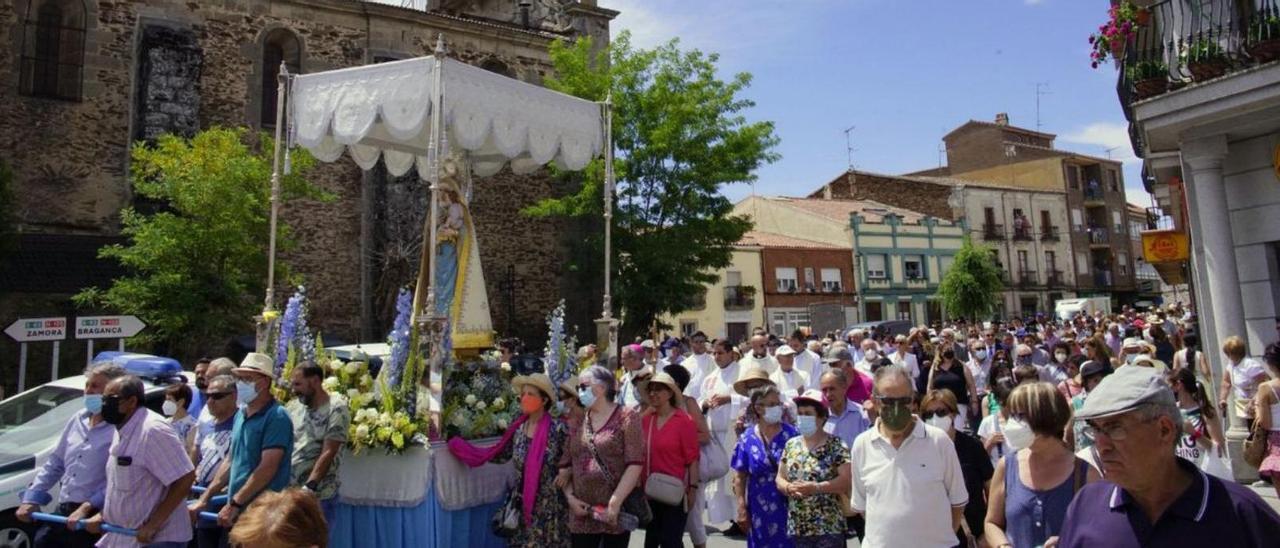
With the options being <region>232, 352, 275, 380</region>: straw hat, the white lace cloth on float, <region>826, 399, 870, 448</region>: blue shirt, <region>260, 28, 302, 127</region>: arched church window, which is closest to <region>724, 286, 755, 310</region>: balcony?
<region>260, 28, 302, 127</region>: arched church window

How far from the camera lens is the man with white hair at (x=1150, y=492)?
2045 millimetres

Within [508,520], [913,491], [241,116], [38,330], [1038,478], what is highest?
[241,116]

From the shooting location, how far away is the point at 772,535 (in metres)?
4.56

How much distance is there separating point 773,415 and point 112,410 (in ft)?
12.1

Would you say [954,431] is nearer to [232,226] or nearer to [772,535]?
[772,535]

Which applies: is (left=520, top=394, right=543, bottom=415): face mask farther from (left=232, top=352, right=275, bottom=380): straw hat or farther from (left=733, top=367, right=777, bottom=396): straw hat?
(left=232, top=352, right=275, bottom=380): straw hat

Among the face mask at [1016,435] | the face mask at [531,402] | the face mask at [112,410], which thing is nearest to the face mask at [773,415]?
the face mask at [1016,435]

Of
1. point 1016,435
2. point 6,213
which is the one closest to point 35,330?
point 6,213

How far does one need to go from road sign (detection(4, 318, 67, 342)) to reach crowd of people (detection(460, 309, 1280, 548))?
10.5 m

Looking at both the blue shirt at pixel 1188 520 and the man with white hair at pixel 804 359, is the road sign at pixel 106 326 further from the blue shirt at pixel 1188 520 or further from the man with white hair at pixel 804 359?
the blue shirt at pixel 1188 520

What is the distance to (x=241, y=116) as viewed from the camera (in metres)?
20.4

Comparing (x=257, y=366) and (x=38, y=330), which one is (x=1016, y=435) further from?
(x=38, y=330)

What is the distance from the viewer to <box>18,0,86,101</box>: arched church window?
60.1 feet

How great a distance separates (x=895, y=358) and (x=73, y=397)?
9.46 m
